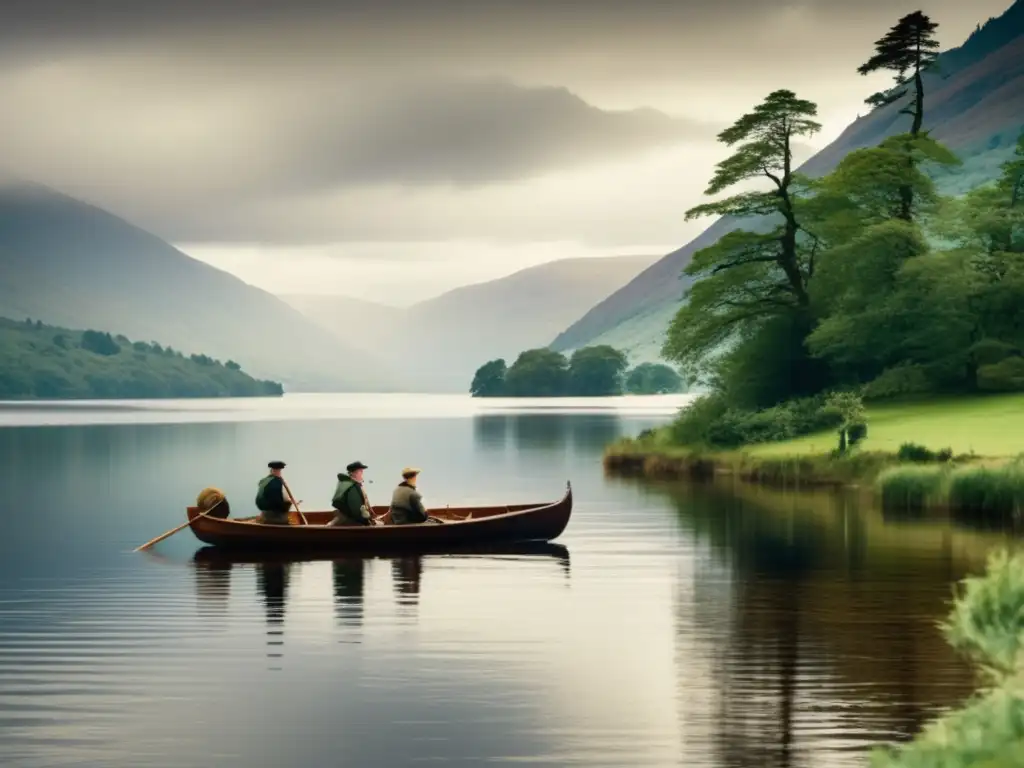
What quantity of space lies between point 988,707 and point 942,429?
2119 inches

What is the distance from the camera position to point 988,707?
12.8 meters

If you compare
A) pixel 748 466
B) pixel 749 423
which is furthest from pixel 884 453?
pixel 749 423

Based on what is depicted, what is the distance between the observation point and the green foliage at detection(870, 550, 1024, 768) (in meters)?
10.8

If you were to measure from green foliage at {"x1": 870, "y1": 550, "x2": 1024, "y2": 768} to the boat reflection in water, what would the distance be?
10842 mm

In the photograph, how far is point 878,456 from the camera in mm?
59031

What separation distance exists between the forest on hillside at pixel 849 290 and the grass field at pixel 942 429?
2537mm

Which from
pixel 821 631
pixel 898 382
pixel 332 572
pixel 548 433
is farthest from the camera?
pixel 548 433

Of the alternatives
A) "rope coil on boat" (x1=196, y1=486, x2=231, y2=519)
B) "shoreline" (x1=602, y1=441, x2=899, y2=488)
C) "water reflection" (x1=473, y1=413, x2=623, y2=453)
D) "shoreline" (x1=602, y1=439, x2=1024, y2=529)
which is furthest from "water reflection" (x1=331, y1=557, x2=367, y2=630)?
"water reflection" (x1=473, y1=413, x2=623, y2=453)

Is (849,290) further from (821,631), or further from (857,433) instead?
(821,631)

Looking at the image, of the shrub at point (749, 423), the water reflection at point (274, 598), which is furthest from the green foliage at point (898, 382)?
the water reflection at point (274, 598)

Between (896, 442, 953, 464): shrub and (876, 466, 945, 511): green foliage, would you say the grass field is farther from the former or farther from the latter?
(876, 466, 945, 511): green foliage

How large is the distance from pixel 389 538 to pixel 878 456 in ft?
88.7

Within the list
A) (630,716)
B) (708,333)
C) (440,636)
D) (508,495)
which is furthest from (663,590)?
(708,333)

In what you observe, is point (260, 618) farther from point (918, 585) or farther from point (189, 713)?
point (918, 585)
